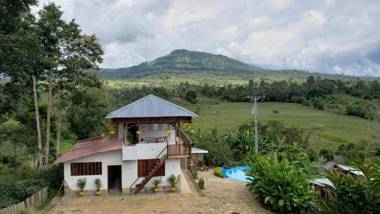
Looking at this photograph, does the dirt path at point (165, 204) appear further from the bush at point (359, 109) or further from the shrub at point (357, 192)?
the bush at point (359, 109)

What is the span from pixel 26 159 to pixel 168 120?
13324 millimetres

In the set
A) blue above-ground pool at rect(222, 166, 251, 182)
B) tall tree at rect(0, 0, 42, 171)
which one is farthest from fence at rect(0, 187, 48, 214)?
blue above-ground pool at rect(222, 166, 251, 182)

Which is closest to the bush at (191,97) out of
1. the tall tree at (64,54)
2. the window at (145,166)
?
the tall tree at (64,54)

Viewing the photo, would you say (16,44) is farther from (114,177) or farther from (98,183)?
(114,177)

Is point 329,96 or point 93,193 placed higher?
point 329,96

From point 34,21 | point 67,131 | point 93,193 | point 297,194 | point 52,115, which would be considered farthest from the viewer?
point 67,131

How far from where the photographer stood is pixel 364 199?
15.5m

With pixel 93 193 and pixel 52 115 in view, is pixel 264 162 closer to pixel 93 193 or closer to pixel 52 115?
pixel 93 193

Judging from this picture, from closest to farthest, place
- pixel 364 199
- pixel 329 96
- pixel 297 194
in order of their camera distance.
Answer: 1. pixel 364 199
2. pixel 297 194
3. pixel 329 96

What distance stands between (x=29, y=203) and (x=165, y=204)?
6.54m

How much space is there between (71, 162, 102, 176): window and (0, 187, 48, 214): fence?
1.76 metres

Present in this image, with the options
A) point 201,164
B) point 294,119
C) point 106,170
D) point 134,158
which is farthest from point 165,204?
point 294,119

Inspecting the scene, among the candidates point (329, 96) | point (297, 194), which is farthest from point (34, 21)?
point (329, 96)

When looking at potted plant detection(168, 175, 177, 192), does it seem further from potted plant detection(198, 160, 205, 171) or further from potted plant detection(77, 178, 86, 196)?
potted plant detection(198, 160, 205, 171)
